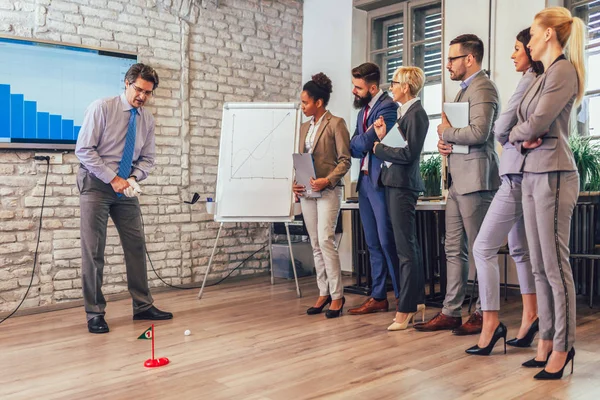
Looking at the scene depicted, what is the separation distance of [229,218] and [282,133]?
74 centimetres

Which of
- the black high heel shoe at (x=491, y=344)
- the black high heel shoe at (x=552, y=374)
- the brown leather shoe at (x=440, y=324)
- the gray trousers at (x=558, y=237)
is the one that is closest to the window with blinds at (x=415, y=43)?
the brown leather shoe at (x=440, y=324)

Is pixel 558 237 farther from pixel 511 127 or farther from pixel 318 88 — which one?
pixel 318 88

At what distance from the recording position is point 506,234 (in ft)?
8.55

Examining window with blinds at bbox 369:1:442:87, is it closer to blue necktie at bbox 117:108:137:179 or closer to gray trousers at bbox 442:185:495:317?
gray trousers at bbox 442:185:495:317

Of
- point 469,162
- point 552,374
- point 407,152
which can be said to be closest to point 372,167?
point 407,152

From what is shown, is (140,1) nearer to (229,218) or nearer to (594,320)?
(229,218)

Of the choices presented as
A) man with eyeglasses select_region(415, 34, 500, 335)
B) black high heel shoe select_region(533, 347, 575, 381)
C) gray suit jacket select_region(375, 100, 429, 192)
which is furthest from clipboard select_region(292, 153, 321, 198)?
black high heel shoe select_region(533, 347, 575, 381)

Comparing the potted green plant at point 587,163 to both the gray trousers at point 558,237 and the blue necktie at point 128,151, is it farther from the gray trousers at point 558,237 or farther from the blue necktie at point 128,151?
the blue necktie at point 128,151

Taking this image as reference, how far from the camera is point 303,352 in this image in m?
2.81

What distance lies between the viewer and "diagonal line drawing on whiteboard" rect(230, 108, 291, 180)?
4.37m

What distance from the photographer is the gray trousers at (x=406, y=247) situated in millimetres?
3195

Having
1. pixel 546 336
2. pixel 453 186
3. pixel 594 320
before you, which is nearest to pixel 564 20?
pixel 453 186

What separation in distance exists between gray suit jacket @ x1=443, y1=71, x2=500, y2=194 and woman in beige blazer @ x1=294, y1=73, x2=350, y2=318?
799mm

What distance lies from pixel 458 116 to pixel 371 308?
1.37 m
